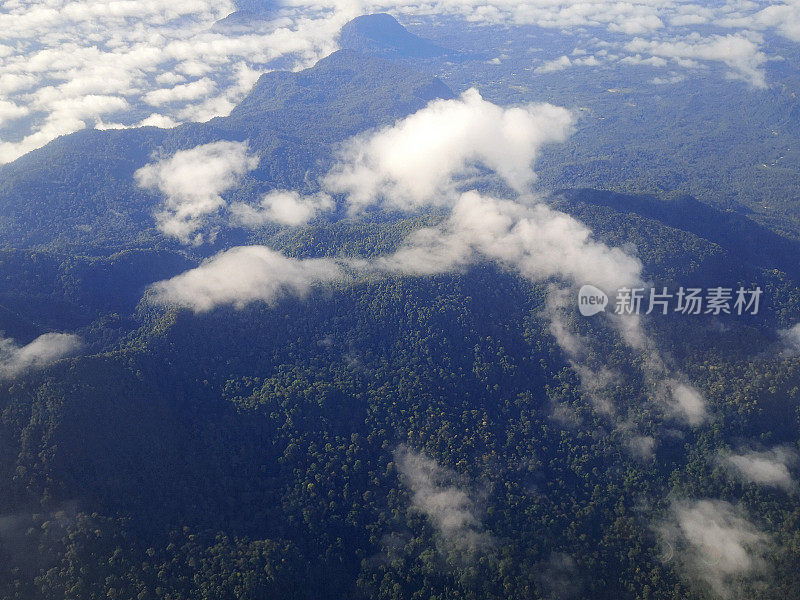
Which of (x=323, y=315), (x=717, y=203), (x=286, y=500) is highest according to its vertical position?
(x=323, y=315)

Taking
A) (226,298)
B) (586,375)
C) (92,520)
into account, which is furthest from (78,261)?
(586,375)

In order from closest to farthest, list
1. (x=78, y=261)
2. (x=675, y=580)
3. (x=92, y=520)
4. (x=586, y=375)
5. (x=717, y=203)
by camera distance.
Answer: (x=92, y=520) < (x=675, y=580) < (x=586, y=375) < (x=78, y=261) < (x=717, y=203)

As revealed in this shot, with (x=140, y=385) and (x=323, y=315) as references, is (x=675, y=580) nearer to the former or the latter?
(x=323, y=315)

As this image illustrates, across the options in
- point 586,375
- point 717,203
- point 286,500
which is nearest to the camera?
point 286,500

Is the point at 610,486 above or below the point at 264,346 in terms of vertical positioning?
below

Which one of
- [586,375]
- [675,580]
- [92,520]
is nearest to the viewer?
[92,520]

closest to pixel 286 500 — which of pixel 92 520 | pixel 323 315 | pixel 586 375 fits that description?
pixel 92 520

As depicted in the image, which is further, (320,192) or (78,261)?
(320,192)

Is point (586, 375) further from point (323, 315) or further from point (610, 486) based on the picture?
point (323, 315)

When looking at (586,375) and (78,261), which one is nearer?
(586,375)
